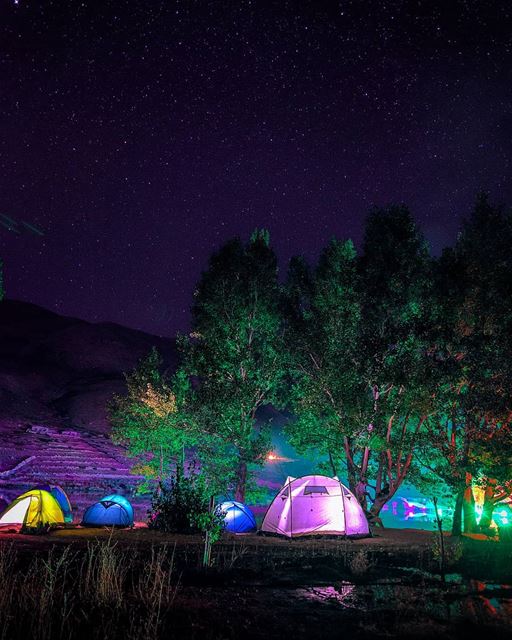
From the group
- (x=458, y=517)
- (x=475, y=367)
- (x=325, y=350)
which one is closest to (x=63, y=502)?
(x=325, y=350)

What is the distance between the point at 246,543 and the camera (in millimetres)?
19469

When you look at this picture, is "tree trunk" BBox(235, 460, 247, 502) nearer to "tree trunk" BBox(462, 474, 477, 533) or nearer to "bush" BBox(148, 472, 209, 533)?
"bush" BBox(148, 472, 209, 533)

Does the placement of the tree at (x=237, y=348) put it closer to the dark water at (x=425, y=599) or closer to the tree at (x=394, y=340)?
the tree at (x=394, y=340)

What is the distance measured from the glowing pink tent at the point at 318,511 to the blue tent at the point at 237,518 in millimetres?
1851

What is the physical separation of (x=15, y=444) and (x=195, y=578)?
4348 cm

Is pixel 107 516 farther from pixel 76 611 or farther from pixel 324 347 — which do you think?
pixel 76 611

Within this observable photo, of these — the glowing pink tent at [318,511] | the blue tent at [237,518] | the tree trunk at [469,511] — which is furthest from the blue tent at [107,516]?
the tree trunk at [469,511]

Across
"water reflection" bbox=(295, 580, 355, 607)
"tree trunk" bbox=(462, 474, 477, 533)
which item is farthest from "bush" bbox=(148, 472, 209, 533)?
"tree trunk" bbox=(462, 474, 477, 533)

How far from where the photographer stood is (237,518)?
2466 centimetres

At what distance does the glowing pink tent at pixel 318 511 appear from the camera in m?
22.2

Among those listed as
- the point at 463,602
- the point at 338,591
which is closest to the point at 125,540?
the point at 338,591

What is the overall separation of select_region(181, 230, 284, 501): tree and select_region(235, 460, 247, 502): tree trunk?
56mm

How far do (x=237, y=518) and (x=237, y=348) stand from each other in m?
9.47

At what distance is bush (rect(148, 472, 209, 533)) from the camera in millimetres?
21159
